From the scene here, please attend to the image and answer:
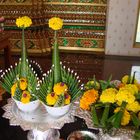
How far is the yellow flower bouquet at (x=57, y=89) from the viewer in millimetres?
1086

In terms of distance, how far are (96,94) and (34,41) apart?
312 cm

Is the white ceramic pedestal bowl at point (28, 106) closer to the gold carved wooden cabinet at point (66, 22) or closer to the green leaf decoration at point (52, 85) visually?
the green leaf decoration at point (52, 85)

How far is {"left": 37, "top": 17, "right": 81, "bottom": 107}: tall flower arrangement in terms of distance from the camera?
1.08m

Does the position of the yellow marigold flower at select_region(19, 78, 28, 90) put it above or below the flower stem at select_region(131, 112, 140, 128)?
above

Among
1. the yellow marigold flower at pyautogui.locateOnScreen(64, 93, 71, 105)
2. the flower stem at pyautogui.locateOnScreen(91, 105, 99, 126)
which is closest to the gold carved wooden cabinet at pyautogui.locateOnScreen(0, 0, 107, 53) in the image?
the yellow marigold flower at pyautogui.locateOnScreen(64, 93, 71, 105)

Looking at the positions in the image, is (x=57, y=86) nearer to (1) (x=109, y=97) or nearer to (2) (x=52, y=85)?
(2) (x=52, y=85)

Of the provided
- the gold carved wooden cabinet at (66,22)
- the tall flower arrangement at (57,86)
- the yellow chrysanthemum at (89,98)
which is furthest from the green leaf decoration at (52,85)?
the gold carved wooden cabinet at (66,22)

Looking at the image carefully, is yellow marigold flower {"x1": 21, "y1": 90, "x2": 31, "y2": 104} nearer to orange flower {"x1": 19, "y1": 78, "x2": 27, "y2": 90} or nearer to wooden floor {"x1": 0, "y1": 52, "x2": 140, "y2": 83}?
orange flower {"x1": 19, "y1": 78, "x2": 27, "y2": 90}

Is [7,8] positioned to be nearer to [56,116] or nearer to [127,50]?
[127,50]

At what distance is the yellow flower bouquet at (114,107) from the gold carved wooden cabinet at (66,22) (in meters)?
3.04

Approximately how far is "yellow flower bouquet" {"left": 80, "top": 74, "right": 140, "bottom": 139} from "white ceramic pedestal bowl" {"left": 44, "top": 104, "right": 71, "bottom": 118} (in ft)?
0.32

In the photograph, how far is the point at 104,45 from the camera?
162 inches

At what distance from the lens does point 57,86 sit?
108 centimetres

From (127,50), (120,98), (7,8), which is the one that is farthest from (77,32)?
(120,98)
